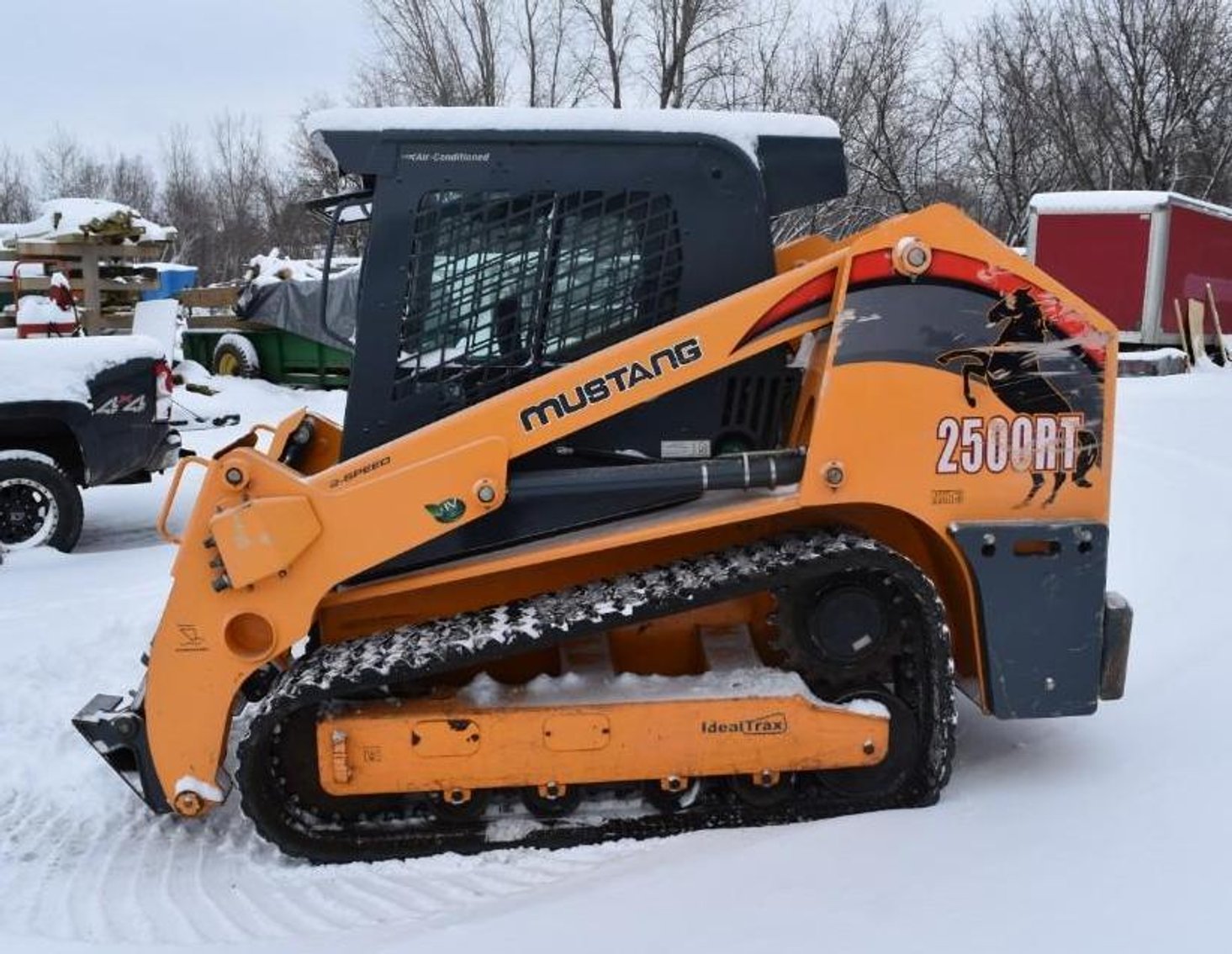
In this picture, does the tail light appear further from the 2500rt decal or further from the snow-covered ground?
the 2500rt decal

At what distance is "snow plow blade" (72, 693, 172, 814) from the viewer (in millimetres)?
3570

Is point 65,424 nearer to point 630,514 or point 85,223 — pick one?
point 630,514

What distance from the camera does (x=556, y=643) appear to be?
11.3ft

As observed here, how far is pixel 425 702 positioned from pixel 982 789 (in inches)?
71.8

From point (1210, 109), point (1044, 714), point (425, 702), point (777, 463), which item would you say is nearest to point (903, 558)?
point (777, 463)

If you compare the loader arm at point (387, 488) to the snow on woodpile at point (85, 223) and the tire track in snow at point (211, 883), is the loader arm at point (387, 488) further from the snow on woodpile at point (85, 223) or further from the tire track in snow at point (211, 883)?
the snow on woodpile at point (85, 223)

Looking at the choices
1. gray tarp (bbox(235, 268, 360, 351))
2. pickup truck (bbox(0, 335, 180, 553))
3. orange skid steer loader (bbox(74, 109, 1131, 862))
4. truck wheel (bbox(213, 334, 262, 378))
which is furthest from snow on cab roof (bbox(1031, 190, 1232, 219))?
orange skid steer loader (bbox(74, 109, 1131, 862))

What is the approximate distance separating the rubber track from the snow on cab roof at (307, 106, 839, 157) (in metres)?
1.35

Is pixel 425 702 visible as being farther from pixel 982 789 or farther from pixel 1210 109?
pixel 1210 109

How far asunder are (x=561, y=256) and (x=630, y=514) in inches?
34.8

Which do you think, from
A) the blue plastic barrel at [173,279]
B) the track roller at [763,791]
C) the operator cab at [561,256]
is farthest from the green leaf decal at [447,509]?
the blue plastic barrel at [173,279]

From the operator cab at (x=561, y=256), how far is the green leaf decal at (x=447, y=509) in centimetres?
21

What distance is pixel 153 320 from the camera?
12.6m

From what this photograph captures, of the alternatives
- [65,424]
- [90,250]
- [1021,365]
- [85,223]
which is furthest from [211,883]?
[90,250]
